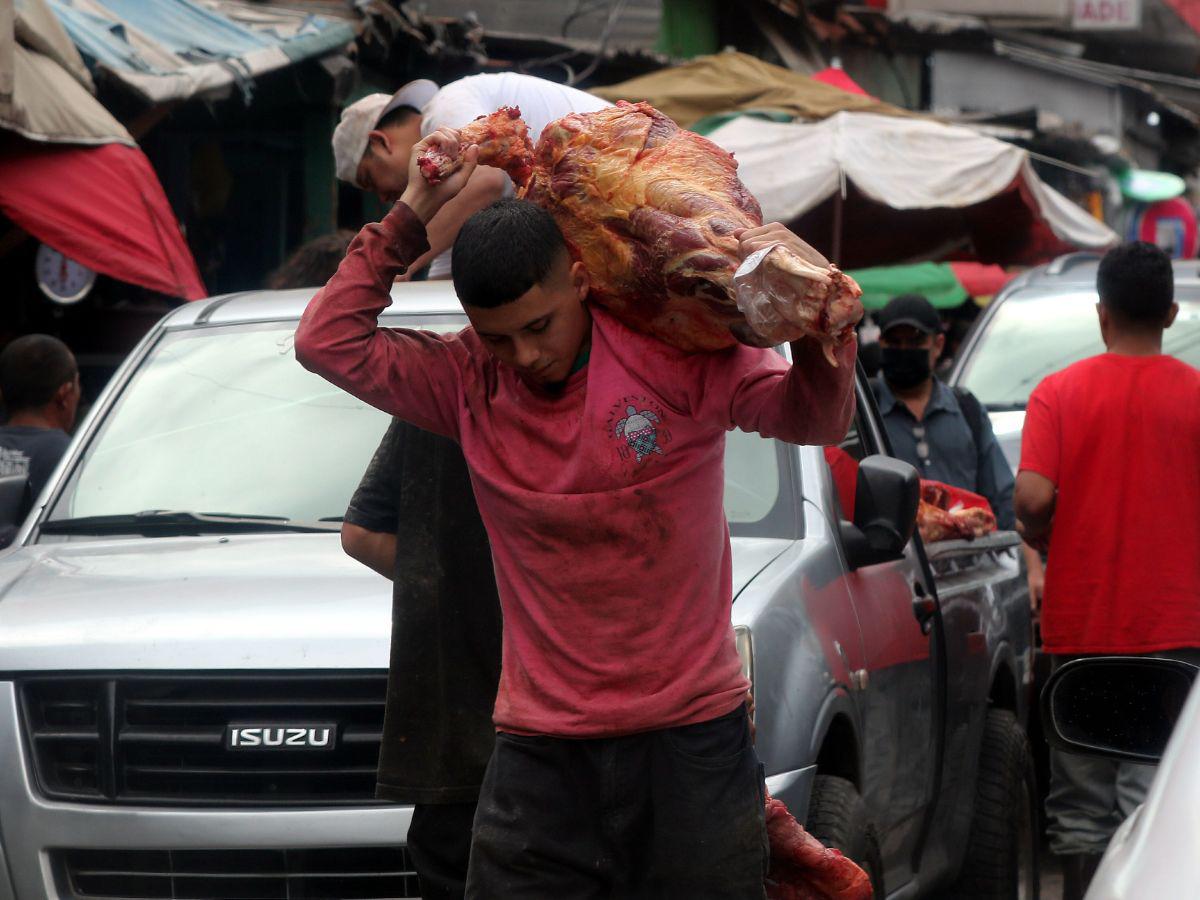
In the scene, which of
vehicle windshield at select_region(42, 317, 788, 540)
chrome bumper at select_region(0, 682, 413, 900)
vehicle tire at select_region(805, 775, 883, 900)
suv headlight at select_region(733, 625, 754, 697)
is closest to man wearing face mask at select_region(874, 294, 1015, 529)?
vehicle windshield at select_region(42, 317, 788, 540)

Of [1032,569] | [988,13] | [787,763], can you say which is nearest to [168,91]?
[1032,569]

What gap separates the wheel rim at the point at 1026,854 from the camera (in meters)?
6.28

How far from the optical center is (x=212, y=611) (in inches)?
165

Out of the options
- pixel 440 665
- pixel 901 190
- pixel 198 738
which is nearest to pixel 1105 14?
pixel 901 190

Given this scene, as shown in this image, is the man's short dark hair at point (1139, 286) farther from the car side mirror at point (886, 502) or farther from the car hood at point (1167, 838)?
the car hood at point (1167, 838)

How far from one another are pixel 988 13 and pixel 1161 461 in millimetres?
19009

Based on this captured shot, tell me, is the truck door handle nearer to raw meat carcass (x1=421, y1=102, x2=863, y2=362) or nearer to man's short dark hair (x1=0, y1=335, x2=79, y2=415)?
raw meat carcass (x1=421, y1=102, x2=863, y2=362)

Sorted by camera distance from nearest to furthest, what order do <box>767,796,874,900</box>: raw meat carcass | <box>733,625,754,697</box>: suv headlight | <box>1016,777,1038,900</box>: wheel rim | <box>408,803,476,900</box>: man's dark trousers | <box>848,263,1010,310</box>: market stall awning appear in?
<box>767,796,874,900</box>: raw meat carcass < <box>408,803,476,900</box>: man's dark trousers < <box>733,625,754,697</box>: suv headlight < <box>1016,777,1038,900</box>: wheel rim < <box>848,263,1010,310</box>: market stall awning

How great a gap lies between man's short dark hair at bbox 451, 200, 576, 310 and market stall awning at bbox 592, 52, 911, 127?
8641mm

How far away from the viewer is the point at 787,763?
13.3 ft

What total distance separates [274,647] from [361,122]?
1.15m

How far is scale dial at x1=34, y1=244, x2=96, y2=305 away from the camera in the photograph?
9484mm

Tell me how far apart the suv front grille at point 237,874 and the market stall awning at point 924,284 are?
9424mm

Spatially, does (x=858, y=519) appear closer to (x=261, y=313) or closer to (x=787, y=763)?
(x=787, y=763)
